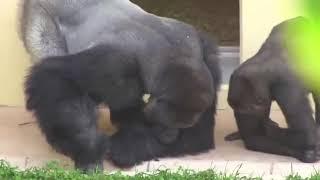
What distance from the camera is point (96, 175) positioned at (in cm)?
311

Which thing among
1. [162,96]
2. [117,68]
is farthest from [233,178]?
[117,68]

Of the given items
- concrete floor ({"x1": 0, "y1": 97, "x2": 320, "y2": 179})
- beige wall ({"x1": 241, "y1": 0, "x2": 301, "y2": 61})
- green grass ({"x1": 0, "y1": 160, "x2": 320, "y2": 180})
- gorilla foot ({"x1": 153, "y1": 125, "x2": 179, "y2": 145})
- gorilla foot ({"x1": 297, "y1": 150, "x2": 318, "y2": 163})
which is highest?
beige wall ({"x1": 241, "y1": 0, "x2": 301, "y2": 61})

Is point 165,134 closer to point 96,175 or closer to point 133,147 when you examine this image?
point 133,147

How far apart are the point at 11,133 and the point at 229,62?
6.08 ft

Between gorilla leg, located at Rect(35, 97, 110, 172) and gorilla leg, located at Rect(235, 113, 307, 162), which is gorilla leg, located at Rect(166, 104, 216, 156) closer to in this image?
gorilla leg, located at Rect(235, 113, 307, 162)

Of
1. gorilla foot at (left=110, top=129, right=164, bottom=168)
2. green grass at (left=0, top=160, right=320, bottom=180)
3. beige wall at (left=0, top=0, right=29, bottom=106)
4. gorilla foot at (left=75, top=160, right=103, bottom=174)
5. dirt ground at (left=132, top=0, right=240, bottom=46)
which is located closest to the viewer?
green grass at (left=0, top=160, right=320, bottom=180)

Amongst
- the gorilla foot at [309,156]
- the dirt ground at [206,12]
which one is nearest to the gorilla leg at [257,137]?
the gorilla foot at [309,156]

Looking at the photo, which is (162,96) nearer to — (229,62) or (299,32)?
(299,32)

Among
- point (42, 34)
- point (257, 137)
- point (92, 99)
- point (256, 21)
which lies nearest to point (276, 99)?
point (257, 137)

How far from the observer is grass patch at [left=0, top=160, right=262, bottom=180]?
3.10 m

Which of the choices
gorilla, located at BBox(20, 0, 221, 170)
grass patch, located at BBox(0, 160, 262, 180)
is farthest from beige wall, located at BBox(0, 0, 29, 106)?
grass patch, located at BBox(0, 160, 262, 180)

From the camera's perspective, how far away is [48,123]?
3174 millimetres

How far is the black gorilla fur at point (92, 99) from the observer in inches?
124

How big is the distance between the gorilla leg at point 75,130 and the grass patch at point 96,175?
98 millimetres
